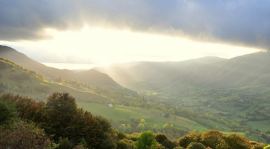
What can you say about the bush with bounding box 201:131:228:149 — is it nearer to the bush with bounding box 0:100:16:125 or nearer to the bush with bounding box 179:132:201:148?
the bush with bounding box 179:132:201:148

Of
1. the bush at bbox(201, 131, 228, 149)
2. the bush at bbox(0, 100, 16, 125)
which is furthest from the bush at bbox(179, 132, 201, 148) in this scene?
the bush at bbox(0, 100, 16, 125)

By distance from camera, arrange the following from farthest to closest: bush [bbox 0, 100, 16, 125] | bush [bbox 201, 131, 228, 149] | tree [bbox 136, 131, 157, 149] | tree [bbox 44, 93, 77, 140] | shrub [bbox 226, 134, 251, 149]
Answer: shrub [bbox 226, 134, 251, 149]
bush [bbox 201, 131, 228, 149]
tree [bbox 136, 131, 157, 149]
tree [bbox 44, 93, 77, 140]
bush [bbox 0, 100, 16, 125]

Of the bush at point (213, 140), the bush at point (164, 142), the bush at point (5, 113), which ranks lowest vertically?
the bush at point (164, 142)

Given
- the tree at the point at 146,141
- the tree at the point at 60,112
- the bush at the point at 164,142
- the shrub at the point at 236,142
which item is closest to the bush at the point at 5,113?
the tree at the point at 60,112

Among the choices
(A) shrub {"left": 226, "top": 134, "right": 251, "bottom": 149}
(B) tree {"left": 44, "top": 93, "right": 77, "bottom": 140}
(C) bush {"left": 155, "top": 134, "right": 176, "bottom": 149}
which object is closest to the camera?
(B) tree {"left": 44, "top": 93, "right": 77, "bottom": 140}

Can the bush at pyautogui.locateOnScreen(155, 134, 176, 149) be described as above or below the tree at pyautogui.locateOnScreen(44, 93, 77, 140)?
below

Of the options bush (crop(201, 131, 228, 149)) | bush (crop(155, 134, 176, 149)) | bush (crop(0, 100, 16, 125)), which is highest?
bush (crop(0, 100, 16, 125))

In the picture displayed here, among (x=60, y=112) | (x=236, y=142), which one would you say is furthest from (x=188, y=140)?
(x=60, y=112)

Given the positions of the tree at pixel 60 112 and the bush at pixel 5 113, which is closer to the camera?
the bush at pixel 5 113

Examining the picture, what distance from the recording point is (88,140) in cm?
3412

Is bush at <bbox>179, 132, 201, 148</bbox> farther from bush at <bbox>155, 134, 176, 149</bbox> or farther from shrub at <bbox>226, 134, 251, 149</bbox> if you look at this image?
shrub at <bbox>226, 134, 251, 149</bbox>

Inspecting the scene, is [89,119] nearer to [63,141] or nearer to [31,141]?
[63,141]

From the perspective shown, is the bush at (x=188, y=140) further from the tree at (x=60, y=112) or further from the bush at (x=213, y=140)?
the tree at (x=60, y=112)

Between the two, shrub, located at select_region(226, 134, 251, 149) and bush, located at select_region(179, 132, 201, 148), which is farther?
bush, located at select_region(179, 132, 201, 148)
